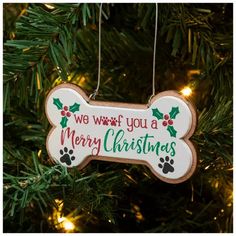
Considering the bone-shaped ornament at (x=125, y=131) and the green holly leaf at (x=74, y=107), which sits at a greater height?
the green holly leaf at (x=74, y=107)

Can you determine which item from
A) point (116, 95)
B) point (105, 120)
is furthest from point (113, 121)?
point (116, 95)

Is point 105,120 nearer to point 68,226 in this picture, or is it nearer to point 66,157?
point 66,157

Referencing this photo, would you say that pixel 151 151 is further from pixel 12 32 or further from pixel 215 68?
pixel 12 32

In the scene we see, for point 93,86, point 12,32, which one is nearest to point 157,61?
point 93,86

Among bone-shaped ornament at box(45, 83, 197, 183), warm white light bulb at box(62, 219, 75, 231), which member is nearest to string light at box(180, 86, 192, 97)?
bone-shaped ornament at box(45, 83, 197, 183)

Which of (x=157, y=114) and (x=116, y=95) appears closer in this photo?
(x=157, y=114)

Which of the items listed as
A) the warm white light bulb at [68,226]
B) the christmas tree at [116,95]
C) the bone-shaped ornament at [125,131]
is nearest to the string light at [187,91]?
the christmas tree at [116,95]

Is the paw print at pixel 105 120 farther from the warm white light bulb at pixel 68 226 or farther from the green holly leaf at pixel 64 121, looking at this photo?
the warm white light bulb at pixel 68 226
